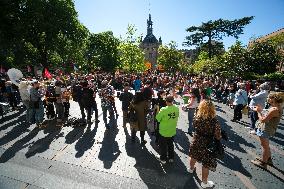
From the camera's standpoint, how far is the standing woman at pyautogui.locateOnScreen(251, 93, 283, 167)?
6297 mm

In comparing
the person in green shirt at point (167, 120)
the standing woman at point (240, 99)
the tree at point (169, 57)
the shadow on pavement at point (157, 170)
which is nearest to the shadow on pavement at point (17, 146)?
the shadow on pavement at point (157, 170)

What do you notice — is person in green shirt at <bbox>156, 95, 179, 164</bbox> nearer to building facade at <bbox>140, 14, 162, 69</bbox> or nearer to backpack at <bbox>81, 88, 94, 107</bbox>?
backpack at <bbox>81, 88, 94, 107</bbox>

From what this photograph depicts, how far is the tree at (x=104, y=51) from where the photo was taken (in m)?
60.0

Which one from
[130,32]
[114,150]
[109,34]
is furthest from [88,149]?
[109,34]

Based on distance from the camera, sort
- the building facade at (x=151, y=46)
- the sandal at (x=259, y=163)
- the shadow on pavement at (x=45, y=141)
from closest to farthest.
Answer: the sandal at (x=259, y=163) → the shadow on pavement at (x=45, y=141) → the building facade at (x=151, y=46)

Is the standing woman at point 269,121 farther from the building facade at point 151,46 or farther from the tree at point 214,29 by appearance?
the building facade at point 151,46

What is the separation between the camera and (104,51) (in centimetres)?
6206

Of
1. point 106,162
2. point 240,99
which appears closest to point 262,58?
point 240,99

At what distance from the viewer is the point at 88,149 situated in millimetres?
7902

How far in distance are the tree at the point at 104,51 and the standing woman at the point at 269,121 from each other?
54.9m

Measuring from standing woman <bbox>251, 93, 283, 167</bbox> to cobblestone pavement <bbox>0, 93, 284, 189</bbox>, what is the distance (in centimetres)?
46

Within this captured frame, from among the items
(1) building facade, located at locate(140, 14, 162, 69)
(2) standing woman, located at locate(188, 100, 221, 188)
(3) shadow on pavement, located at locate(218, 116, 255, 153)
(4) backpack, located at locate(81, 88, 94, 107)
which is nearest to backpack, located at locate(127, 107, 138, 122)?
(2) standing woman, located at locate(188, 100, 221, 188)

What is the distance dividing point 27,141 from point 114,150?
10.3ft

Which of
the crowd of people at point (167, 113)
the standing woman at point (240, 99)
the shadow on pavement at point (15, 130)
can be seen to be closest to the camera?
the crowd of people at point (167, 113)
